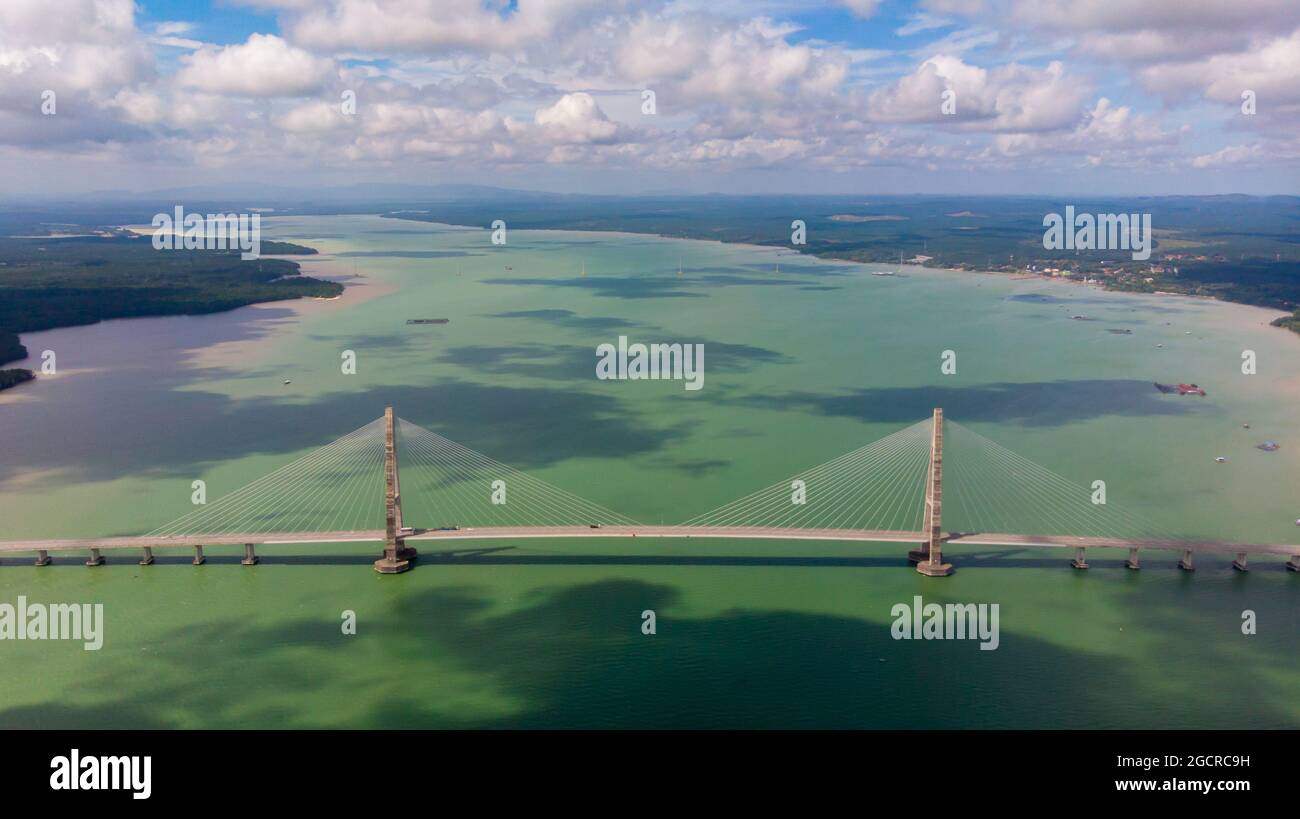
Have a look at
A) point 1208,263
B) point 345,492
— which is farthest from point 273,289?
point 1208,263

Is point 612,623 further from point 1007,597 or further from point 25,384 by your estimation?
point 25,384

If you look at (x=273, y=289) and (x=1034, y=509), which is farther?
(x=273, y=289)

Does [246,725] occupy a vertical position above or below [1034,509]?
below

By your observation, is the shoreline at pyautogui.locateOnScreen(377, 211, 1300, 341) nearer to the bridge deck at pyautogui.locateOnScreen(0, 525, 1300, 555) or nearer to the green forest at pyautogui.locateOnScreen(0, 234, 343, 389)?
the bridge deck at pyautogui.locateOnScreen(0, 525, 1300, 555)

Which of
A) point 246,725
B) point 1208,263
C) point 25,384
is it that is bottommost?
point 246,725
